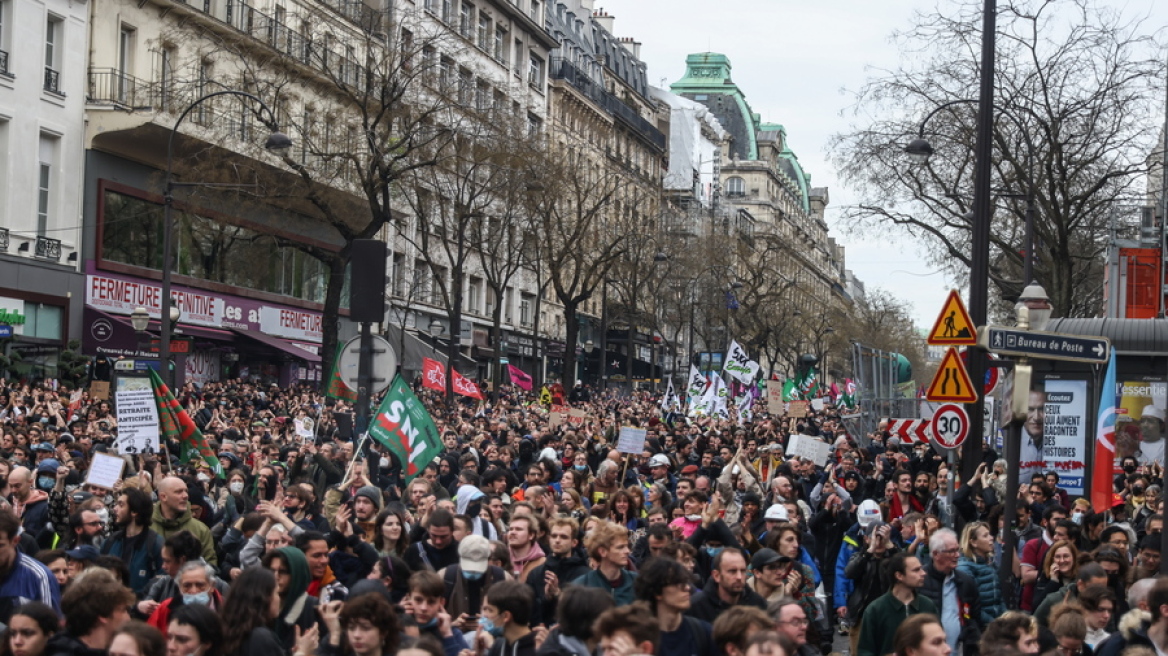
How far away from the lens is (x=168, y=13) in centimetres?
3938

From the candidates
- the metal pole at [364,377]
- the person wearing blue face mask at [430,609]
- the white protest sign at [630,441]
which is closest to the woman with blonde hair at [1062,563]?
the person wearing blue face mask at [430,609]

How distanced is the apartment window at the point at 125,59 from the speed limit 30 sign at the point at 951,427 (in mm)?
29026

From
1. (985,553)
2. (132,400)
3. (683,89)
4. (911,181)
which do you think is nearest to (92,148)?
(911,181)

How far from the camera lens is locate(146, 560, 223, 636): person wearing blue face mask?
24.0 feet

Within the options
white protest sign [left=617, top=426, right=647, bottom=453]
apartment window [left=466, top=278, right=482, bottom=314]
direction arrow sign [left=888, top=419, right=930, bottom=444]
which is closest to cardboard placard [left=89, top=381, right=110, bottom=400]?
white protest sign [left=617, top=426, right=647, bottom=453]

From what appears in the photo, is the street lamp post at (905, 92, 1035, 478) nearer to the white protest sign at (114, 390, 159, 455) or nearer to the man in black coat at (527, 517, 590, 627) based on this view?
the man in black coat at (527, 517, 590, 627)

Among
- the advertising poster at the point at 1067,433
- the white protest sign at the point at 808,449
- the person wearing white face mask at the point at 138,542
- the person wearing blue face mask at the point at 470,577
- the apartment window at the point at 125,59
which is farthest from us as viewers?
the apartment window at the point at 125,59

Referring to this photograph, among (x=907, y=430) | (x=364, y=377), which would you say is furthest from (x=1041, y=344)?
(x=907, y=430)

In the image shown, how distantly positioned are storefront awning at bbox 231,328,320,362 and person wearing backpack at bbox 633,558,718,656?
127ft

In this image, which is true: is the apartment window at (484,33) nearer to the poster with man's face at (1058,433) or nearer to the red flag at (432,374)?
the red flag at (432,374)

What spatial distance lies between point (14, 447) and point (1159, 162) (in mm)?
24745

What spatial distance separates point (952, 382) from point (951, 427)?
2.26 feet

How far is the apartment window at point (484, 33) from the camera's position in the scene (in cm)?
6228

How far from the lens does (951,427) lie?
13.0 meters
